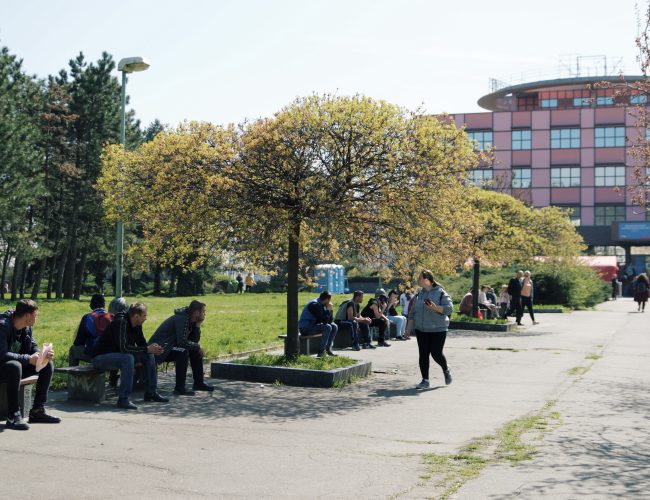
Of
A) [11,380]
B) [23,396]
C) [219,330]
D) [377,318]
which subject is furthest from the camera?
[219,330]

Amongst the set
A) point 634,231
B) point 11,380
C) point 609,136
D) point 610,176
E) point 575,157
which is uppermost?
point 609,136

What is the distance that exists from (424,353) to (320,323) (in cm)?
345

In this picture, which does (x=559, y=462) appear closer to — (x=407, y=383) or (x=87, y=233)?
(x=407, y=383)

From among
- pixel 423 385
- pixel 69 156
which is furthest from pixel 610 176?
pixel 423 385

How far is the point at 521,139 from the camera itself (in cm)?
7562

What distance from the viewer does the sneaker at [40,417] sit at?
7910 millimetres

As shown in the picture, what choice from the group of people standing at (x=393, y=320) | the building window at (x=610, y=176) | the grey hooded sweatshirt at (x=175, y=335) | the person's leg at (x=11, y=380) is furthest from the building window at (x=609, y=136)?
the person's leg at (x=11, y=380)

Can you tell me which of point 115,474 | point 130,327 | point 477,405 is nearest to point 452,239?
point 477,405

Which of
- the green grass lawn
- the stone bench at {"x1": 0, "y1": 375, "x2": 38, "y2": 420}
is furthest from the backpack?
the green grass lawn

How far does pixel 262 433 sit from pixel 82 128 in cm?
3829

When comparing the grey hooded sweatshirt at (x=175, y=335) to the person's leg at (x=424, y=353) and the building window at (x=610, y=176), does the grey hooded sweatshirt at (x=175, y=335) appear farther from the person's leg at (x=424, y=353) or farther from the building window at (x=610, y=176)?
the building window at (x=610, y=176)

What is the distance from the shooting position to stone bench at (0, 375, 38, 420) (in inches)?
311

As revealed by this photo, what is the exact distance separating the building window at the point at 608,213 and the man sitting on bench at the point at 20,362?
236ft

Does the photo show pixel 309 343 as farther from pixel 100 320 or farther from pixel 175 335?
pixel 100 320
